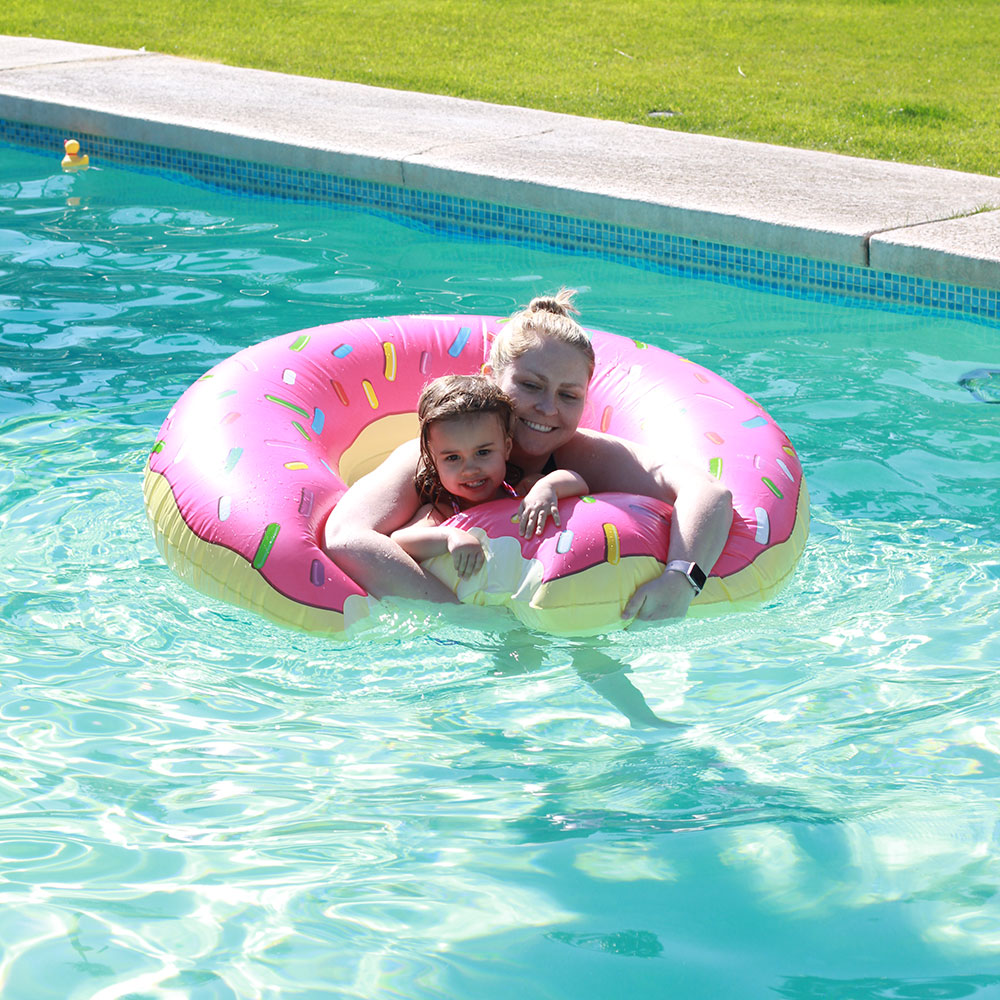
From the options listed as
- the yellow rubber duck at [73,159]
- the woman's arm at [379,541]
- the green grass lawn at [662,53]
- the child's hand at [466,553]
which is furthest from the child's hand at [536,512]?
the yellow rubber duck at [73,159]

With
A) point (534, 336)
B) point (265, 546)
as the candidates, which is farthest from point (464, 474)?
point (265, 546)

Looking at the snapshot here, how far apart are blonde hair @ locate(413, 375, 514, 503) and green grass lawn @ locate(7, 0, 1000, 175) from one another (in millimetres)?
4460

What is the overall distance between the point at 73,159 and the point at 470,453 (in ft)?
17.5

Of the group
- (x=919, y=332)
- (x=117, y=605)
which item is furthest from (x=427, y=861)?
(x=919, y=332)

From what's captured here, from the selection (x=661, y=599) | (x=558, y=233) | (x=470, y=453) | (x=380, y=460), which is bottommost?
(x=661, y=599)

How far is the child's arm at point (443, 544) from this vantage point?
3.07 metres

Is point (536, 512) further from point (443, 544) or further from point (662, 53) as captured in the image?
point (662, 53)

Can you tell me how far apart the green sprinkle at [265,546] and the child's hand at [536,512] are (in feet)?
1.86

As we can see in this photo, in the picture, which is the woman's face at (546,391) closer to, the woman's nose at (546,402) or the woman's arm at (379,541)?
the woman's nose at (546,402)

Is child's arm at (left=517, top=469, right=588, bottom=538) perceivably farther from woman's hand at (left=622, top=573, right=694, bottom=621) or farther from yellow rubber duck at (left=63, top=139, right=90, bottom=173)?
yellow rubber duck at (left=63, top=139, right=90, bottom=173)

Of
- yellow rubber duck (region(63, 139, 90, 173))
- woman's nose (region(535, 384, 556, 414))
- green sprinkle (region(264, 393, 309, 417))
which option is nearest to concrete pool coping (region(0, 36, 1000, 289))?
yellow rubber duck (region(63, 139, 90, 173))

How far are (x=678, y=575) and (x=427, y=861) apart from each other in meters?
0.91

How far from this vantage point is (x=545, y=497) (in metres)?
3.11

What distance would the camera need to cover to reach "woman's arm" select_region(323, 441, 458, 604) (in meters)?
3.11
